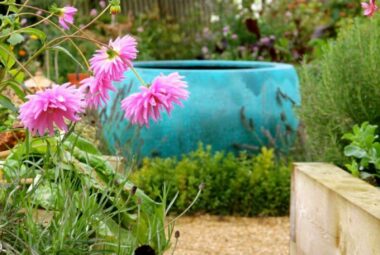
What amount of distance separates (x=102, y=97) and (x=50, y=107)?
325 mm

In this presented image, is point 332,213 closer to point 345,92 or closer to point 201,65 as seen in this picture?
point 345,92

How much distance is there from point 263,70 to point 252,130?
427 mm

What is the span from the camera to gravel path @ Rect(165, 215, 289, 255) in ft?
15.4

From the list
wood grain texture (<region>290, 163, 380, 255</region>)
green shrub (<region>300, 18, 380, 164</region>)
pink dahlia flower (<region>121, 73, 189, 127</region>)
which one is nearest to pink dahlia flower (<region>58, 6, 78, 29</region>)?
pink dahlia flower (<region>121, 73, 189, 127</region>)

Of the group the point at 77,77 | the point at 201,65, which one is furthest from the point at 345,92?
the point at 77,77

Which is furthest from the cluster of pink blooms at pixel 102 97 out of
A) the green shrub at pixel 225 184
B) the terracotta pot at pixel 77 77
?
the terracotta pot at pixel 77 77

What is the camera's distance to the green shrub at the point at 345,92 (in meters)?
3.83

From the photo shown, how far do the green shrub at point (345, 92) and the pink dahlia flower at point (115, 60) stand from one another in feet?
5.53

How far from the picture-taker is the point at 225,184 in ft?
18.1

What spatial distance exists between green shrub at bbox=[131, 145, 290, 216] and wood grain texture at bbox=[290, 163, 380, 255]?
5.04 feet

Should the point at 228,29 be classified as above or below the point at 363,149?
above

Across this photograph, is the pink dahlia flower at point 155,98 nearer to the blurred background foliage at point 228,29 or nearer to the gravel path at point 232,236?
the gravel path at point 232,236

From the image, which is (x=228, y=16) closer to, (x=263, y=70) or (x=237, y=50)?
(x=237, y=50)

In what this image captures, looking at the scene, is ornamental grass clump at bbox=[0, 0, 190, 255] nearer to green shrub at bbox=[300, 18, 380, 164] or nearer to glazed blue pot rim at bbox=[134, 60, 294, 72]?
green shrub at bbox=[300, 18, 380, 164]
